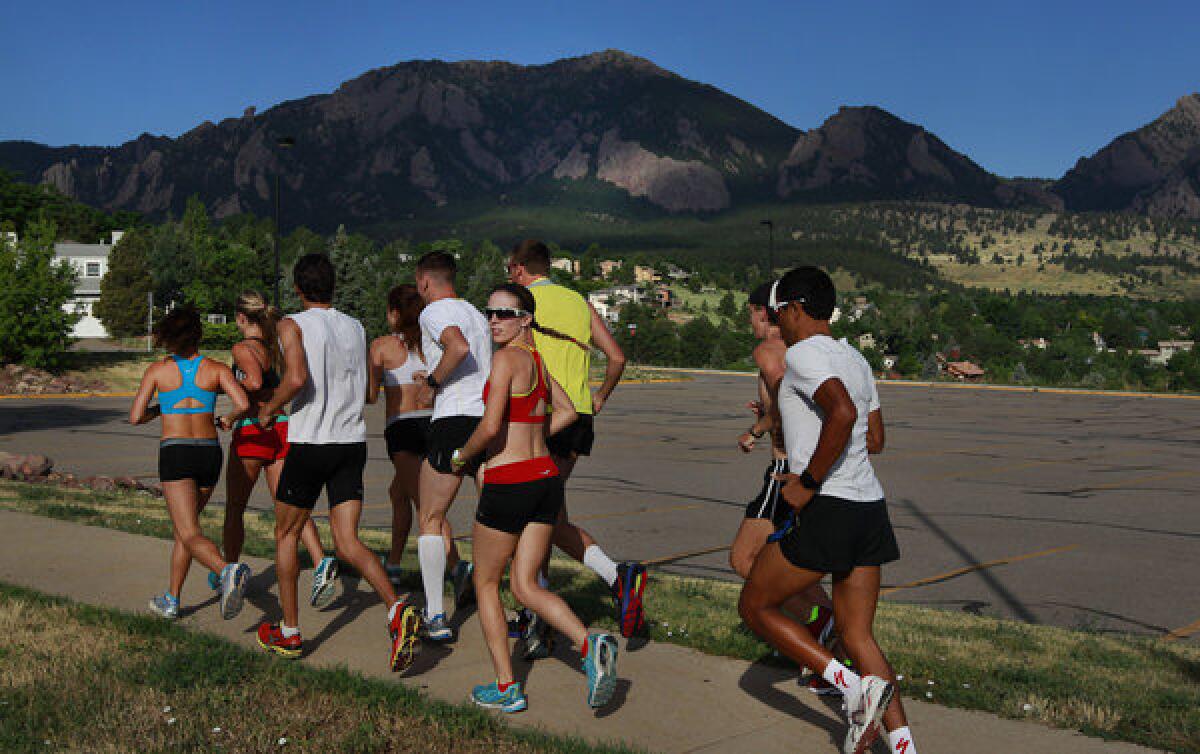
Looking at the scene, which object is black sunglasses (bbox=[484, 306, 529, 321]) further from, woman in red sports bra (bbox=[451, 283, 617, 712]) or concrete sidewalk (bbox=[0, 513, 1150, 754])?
concrete sidewalk (bbox=[0, 513, 1150, 754])

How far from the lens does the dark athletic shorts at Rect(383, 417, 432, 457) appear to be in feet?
21.3

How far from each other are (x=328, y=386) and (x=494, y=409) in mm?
1393

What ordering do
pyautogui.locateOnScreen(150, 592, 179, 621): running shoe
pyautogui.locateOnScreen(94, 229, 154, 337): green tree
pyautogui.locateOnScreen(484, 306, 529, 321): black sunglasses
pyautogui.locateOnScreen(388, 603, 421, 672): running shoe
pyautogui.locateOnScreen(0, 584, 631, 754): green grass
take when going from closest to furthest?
1. pyautogui.locateOnScreen(0, 584, 631, 754): green grass
2. pyautogui.locateOnScreen(484, 306, 529, 321): black sunglasses
3. pyautogui.locateOnScreen(388, 603, 421, 672): running shoe
4. pyautogui.locateOnScreen(150, 592, 179, 621): running shoe
5. pyautogui.locateOnScreen(94, 229, 154, 337): green tree

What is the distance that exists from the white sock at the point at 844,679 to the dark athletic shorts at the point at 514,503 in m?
1.40

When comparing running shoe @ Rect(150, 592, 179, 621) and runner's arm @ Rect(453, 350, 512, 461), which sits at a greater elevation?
runner's arm @ Rect(453, 350, 512, 461)

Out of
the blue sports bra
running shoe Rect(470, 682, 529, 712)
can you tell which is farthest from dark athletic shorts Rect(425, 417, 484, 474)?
running shoe Rect(470, 682, 529, 712)

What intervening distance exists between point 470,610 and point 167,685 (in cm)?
209

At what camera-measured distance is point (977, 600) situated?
25.3 feet

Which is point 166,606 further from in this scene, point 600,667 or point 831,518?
point 831,518

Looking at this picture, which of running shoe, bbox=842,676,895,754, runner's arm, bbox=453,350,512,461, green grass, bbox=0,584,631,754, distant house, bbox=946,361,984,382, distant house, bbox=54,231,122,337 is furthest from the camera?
distant house, bbox=54,231,122,337

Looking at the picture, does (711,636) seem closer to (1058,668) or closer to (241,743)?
(1058,668)

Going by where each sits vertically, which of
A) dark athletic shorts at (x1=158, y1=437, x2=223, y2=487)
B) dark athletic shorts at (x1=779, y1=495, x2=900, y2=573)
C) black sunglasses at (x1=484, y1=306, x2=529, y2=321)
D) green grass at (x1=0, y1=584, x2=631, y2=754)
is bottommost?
green grass at (x1=0, y1=584, x2=631, y2=754)

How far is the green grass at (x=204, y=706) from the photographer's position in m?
4.21

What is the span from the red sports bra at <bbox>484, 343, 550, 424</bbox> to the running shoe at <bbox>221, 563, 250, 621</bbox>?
2004mm
